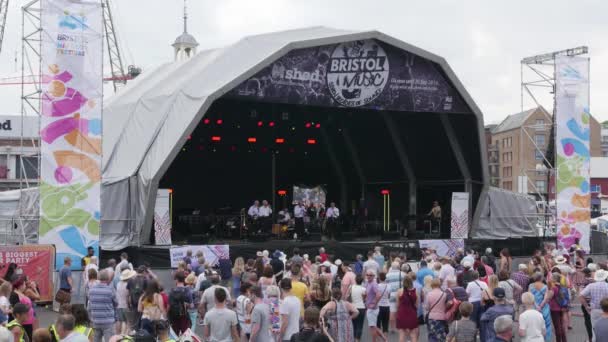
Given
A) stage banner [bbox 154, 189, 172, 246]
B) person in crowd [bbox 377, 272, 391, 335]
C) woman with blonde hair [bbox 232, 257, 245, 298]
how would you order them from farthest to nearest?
stage banner [bbox 154, 189, 172, 246], woman with blonde hair [bbox 232, 257, 245, 298], person in crowd [bbox 377, 272, 391, 335]

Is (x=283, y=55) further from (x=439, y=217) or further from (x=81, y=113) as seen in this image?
(x=439, y=217)

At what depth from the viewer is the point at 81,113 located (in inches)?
801

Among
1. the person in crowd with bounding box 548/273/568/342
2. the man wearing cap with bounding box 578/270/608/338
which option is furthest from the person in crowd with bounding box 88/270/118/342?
the man wearing cap with bounding box 578/270/608/338

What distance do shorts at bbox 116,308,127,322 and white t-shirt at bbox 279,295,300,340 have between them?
3462mm

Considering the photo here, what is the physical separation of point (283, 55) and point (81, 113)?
6059 millimetres

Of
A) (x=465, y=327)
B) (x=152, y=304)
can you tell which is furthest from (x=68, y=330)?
(x=465, y=327)

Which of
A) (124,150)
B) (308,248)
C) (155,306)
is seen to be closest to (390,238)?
(308,248)

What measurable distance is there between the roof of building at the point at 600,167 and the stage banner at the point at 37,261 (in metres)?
60.2

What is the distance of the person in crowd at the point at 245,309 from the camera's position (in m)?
10.6

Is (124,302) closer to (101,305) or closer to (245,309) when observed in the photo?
(101,305)

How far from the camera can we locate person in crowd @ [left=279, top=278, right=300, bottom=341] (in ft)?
33.2

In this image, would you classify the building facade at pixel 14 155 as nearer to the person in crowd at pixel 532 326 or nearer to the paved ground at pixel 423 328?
the paved ground at pixel 423 328

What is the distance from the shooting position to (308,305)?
10.9m

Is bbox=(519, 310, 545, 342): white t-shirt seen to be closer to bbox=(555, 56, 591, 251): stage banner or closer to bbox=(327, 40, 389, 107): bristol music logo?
bbox=(327, 40, 389, 107): bristol music logo
